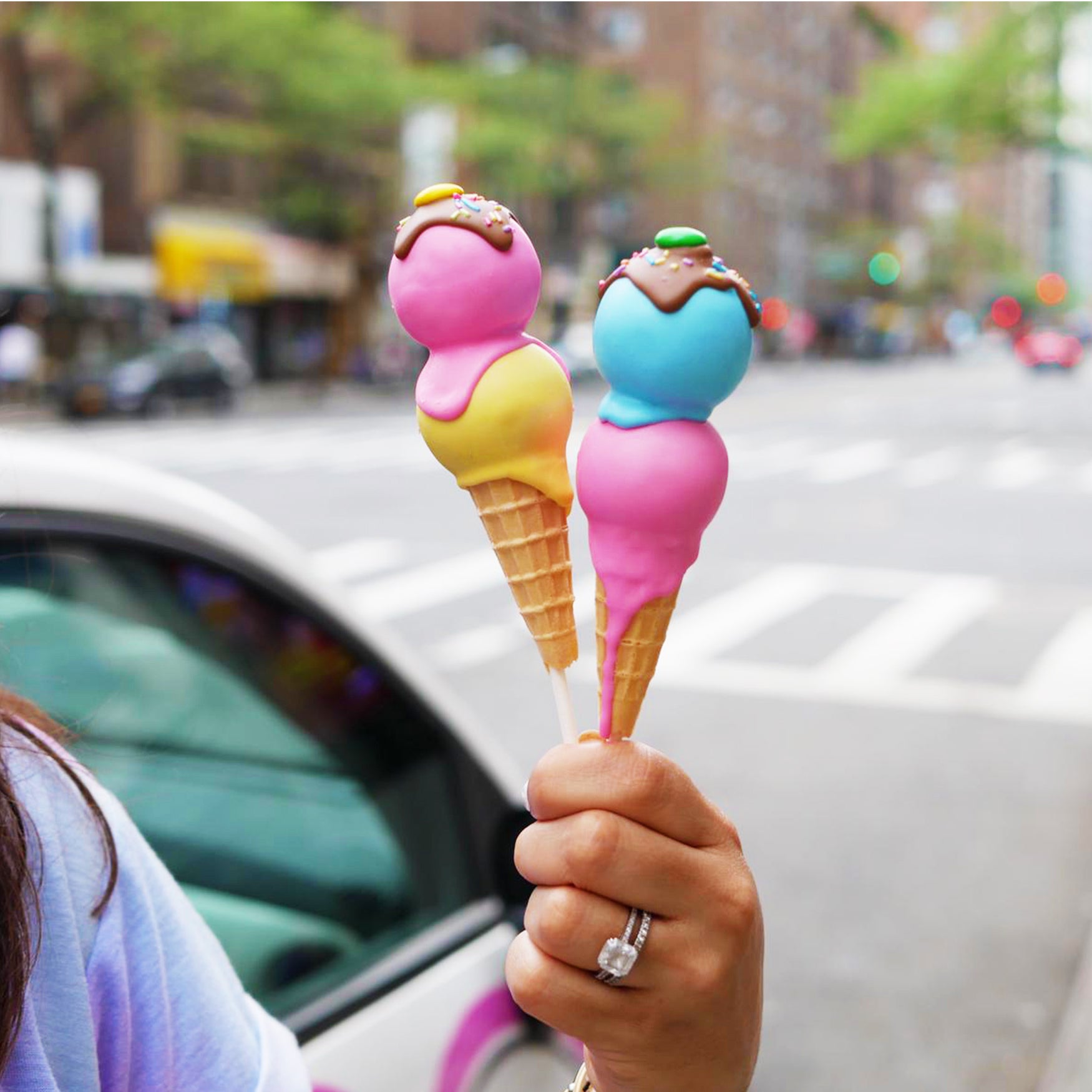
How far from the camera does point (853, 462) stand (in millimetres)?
18453

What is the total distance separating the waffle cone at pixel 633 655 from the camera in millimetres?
907

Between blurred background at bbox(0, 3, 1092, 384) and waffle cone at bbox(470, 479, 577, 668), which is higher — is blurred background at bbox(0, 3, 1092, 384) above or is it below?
above

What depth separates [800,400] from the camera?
106 feet

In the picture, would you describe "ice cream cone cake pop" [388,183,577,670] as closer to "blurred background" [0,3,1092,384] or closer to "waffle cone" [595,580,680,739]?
"waffle cone" [595,580,680,739]

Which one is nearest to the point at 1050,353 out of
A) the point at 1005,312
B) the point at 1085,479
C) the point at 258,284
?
the point at 258,284

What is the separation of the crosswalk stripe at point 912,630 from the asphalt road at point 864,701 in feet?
A: 0.09

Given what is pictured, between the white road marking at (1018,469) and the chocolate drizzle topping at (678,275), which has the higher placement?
the chocolate drizzle topping at (678,275)

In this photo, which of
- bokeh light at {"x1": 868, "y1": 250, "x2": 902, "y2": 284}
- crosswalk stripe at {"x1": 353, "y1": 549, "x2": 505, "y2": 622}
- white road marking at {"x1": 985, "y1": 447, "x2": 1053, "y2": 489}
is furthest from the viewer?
bokeh light at {"x1": 868, "y1": 250, "x2": 902, "y2": 284}

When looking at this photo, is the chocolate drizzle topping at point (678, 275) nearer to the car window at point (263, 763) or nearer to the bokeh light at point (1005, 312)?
the car window at point (263, 763)

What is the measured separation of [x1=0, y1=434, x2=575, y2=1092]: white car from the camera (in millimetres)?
1787

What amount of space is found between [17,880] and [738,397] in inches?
1278

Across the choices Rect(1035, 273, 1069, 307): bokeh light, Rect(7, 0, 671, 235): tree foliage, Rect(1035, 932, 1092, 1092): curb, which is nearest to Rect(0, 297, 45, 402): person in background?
Rect(7, 0, 671, 235): tree foliage

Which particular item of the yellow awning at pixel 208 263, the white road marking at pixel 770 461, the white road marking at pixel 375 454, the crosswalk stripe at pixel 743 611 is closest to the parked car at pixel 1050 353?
the yellow awning at pixel 208 263

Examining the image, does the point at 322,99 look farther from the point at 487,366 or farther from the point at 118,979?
the point at 487,366
